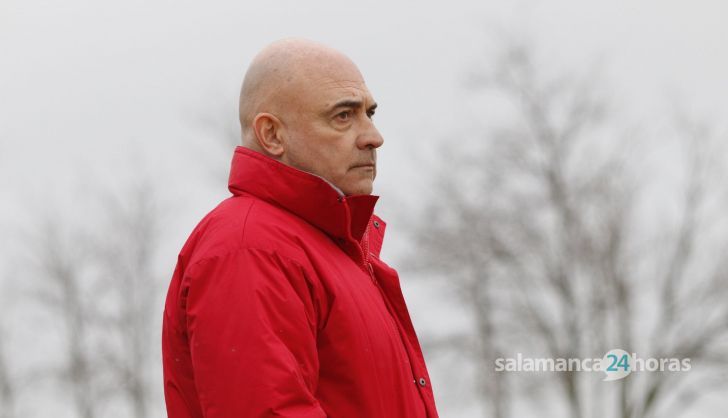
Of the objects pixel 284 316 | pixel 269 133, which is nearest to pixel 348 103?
pixel 269 133

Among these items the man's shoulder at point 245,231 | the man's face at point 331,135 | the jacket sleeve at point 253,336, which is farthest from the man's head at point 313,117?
the jacket sleeve at point 253,336

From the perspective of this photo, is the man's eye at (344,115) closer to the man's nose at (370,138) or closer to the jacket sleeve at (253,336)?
the man's nose at (370,138)

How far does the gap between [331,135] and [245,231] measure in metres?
0.48

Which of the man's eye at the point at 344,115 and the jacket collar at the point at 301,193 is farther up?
the man's eye at the point at 344,115

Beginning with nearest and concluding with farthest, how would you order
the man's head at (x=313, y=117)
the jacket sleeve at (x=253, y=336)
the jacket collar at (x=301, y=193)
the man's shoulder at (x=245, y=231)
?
the jacket sleeve at (x=253, y=336)
the man's shoulder at (x=245, y=231)
the jacket collar at (x=301, y=193)
the man's head at (x=313, y=117)

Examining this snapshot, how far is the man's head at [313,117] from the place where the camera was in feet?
12.4

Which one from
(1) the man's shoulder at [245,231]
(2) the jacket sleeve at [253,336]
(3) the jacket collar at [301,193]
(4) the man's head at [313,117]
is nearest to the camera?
(2) the jacket sleeve at [253,336]

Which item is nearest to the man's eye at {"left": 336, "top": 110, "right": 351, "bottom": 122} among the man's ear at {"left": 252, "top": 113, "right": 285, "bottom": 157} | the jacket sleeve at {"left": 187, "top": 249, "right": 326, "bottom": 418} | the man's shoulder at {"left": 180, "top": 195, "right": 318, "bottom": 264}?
the man's ear at {"left": 252, "top": 113, "right": 285, "bottom": 157}

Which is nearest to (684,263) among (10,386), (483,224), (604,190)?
(604,190)

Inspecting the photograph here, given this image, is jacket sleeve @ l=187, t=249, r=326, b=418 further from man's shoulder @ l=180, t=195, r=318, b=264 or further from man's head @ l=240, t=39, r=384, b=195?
man's head @ l=240, t=39, r=384, b=195

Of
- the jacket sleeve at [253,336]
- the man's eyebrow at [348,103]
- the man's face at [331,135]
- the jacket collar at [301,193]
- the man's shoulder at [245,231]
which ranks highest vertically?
the man's eyebrow at [348,103]

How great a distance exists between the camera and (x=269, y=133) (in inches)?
151

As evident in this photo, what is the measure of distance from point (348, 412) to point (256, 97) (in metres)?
1.01

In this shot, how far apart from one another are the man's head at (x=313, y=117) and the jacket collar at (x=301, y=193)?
3.1 inches
